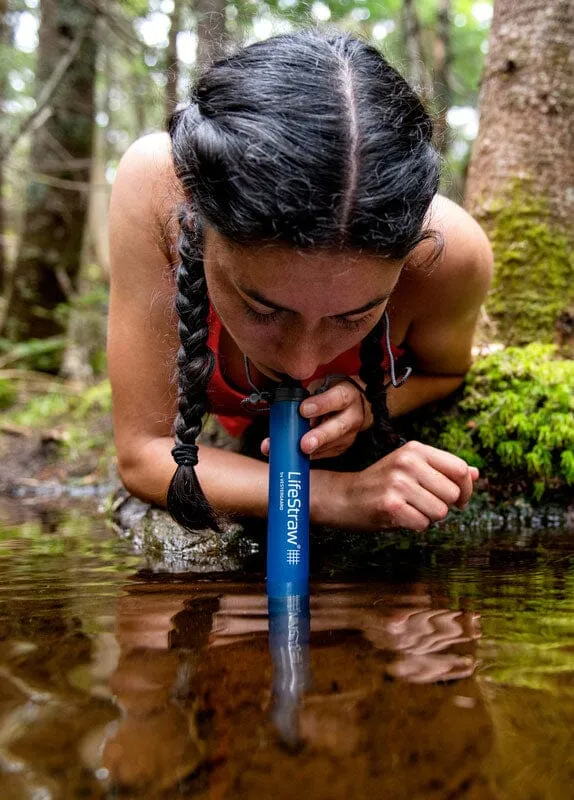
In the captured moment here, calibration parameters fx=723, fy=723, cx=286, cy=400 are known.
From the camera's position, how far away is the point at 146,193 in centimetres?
233

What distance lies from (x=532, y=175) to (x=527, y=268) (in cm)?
50

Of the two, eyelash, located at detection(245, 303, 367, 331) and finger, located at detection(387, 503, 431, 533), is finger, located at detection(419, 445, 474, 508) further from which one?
eyelash, located at detection(245, 303, 367, 331)

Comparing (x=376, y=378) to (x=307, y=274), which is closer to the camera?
(x=307, y=274)

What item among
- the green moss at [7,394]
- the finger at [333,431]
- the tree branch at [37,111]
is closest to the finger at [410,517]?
the finger at [333,431]

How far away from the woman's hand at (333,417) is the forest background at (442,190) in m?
0.68

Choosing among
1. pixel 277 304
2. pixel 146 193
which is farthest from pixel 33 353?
pixel 277 304

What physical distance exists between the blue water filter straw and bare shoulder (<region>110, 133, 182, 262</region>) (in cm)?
72

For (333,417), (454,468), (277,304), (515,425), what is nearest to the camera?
(277,304)

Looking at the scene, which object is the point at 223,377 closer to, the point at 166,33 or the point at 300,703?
the point at 300,703

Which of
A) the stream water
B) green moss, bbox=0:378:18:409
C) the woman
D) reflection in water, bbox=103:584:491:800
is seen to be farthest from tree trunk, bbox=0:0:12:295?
reflection in water, bbox=103:584:491:800

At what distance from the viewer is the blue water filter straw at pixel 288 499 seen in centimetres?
182

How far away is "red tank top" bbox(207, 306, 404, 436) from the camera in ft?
7.68

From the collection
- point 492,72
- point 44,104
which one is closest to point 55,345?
point 44,104

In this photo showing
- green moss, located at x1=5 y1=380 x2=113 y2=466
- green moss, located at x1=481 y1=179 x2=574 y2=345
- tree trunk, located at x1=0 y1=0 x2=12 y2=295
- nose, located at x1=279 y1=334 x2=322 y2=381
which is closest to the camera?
nose, located at x1=279 y1=334 x2=322 y2=381
